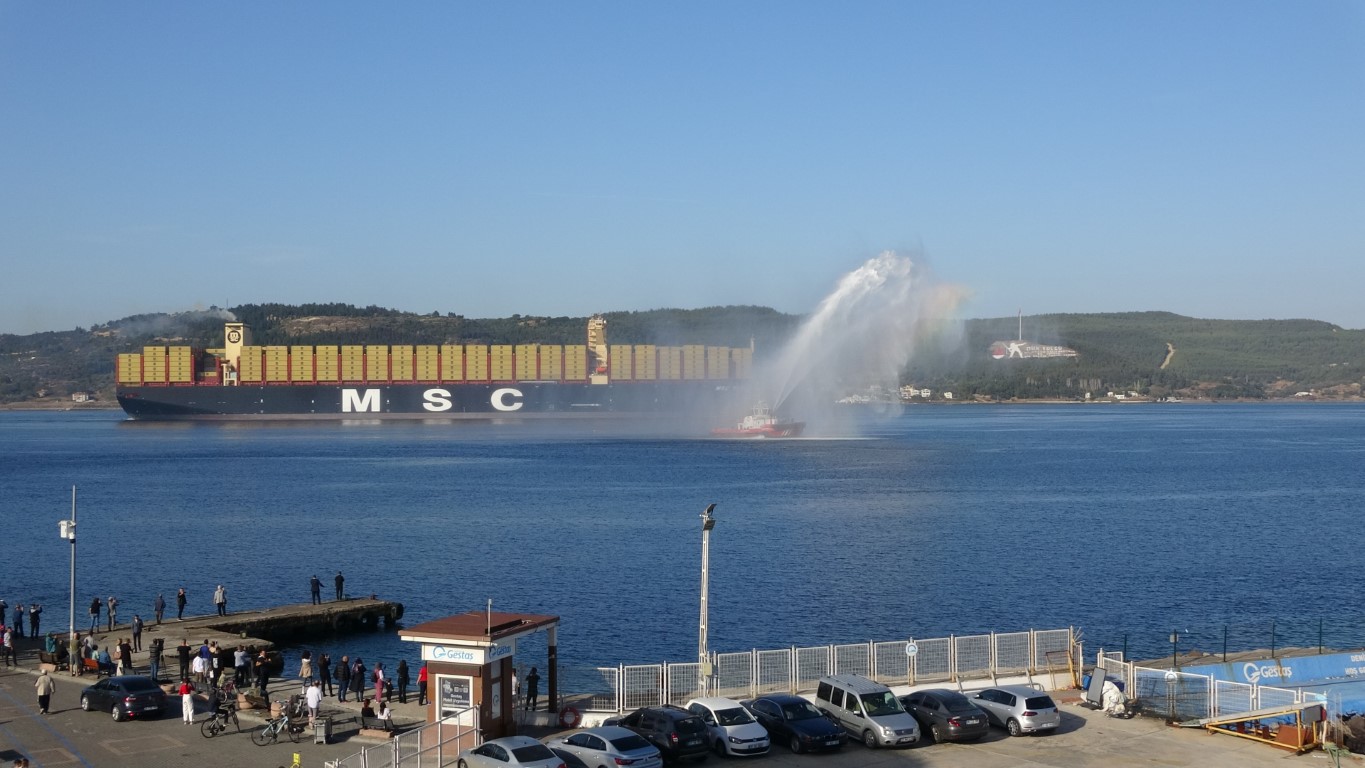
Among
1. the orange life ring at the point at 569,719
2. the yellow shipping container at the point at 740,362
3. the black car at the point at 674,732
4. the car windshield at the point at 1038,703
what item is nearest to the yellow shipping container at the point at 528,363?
the yellow shipping container at the point at 740,362

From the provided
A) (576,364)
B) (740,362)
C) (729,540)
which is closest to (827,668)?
(729,540)

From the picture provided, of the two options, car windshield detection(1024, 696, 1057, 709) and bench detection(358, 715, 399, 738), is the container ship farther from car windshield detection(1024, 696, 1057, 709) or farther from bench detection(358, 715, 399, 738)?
car windshield detection(1024, 696, 1057, 709)

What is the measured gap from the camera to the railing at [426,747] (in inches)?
693

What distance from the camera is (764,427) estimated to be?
129750mm

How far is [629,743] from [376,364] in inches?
5714

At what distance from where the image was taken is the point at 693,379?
520 ft

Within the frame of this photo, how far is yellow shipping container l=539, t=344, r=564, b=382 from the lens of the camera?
6201 inches

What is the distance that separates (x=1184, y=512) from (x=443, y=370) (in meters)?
108

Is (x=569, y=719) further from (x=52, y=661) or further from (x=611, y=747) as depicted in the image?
(x=52, y=661)

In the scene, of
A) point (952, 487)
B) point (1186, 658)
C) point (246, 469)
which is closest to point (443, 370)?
point (246, 469)

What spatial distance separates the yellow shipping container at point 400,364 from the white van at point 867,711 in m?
142

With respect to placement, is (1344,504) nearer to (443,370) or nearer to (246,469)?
(246,469)

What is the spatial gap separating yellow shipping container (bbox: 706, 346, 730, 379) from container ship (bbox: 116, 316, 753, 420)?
0.13 m

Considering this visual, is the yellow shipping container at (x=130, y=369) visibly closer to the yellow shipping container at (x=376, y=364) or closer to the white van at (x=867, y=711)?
the yellow shipping container at (x=376, y=364)
